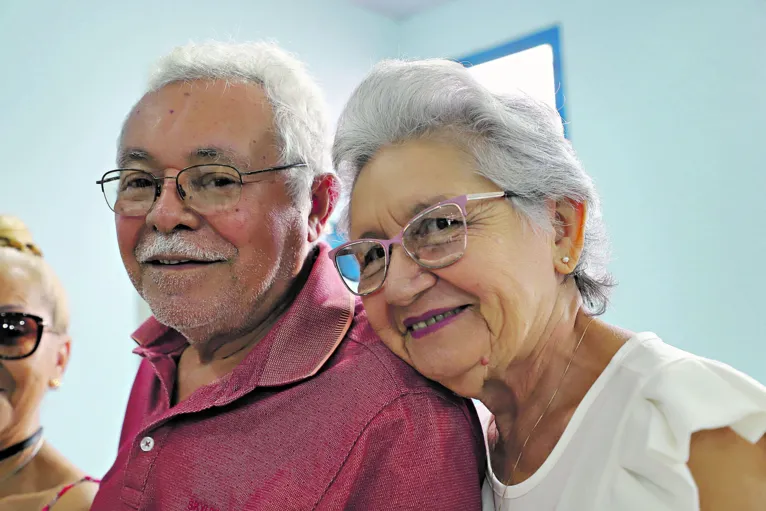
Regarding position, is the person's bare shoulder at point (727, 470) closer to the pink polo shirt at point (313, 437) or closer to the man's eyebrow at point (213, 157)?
the pink polo shirt at point (313, 437)

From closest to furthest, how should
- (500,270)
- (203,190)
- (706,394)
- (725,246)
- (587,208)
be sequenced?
(706,394) → (500,270) → (587,208) → (203,190) → (725,246)

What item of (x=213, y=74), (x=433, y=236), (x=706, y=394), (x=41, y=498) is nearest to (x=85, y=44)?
(x=213, y=74)

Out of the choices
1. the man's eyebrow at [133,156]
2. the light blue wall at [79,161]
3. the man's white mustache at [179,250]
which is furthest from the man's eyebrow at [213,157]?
the light blue wall at [79,161]

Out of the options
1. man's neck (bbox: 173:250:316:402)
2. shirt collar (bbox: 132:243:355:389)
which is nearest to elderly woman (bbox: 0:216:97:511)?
man's neck (bbox: 173:250:316:402)

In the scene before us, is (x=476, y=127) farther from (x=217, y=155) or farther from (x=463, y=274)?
(x=217, y=155)

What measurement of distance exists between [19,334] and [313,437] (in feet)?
2.57

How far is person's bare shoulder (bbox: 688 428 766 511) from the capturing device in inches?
35.8

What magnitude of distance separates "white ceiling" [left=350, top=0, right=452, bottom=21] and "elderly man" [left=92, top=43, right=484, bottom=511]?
3.59 metres

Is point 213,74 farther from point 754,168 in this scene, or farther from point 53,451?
point 754,168

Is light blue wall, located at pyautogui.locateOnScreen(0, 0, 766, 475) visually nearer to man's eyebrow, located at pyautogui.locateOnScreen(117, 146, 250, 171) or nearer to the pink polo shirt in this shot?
man's eyebrow, located at pyautogui.locateOnScreen(117, 146, 250, 171)

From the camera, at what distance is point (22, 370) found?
1.57 metres

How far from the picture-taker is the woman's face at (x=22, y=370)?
1555 millimetres

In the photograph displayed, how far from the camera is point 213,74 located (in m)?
1.51

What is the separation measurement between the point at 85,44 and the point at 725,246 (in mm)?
3234
